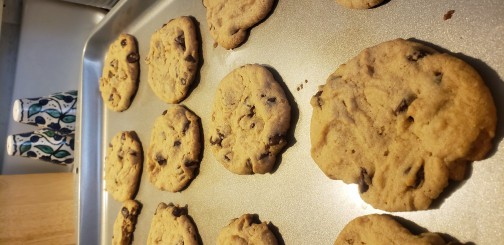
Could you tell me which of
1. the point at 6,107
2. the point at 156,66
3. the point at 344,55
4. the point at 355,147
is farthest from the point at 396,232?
the point at 6,107

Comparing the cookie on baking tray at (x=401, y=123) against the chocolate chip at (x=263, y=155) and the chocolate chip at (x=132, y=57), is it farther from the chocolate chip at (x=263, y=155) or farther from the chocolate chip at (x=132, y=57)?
the chocolate chip at (x=132, y=57)

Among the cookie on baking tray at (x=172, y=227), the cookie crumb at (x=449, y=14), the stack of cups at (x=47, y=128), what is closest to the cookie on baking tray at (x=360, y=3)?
the cookie crumb at (x=449, y=14)

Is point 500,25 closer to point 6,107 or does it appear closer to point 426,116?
point 426,116

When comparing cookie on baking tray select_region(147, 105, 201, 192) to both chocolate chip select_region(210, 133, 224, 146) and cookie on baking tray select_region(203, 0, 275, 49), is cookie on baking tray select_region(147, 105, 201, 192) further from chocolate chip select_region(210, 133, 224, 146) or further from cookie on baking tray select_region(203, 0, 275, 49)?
cookie on baking tray select_region(203, 0, 275, 49)

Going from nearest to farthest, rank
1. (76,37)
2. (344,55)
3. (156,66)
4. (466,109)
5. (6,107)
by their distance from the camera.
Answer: (466,109), (344,55), (156,66), (6,107), (76,37)

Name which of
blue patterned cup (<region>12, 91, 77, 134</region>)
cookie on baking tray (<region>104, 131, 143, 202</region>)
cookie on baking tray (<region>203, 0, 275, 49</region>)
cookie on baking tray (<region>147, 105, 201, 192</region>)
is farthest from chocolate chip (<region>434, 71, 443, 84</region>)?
blue patterned cup (<region>12, 91, 77, 134</region>)

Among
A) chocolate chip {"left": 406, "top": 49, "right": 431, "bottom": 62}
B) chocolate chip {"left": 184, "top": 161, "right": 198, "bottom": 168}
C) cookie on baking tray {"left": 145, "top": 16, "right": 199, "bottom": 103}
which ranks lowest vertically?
chocolate chip {"left": 184, "top": 161, "right": 198, "bottom": 168}

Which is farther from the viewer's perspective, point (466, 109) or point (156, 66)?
point (156, 66)
